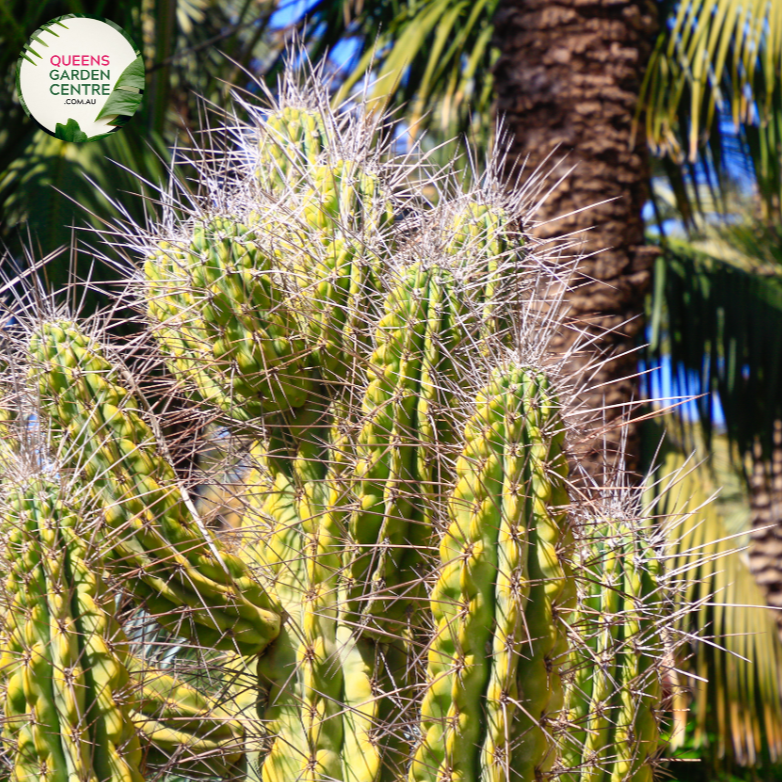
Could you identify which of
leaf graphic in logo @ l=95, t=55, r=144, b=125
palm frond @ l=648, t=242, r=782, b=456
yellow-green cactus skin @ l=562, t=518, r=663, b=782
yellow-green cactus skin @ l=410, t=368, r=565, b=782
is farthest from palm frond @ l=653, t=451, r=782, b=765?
leaf graphic in logo @ l=95, t=55, r=144, b=125

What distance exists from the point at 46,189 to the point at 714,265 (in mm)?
3591

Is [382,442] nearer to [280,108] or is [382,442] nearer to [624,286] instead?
[280,108]

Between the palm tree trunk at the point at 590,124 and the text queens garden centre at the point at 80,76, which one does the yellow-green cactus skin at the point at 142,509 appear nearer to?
the text queens garden centre at the point at 80,76

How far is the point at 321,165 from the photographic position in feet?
5.39

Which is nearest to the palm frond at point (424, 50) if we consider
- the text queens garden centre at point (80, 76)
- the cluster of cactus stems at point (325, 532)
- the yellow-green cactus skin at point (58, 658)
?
the text queens garden centre at point (80, 76)

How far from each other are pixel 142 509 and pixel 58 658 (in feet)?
0.81

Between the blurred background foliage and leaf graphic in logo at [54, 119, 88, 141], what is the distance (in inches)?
9.0

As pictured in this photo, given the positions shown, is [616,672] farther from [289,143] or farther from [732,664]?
[732,664]

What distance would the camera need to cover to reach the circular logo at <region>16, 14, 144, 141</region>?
7.39 ft

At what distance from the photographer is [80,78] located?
2.23 m

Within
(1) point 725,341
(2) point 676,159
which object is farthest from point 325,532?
(1) point 725,341

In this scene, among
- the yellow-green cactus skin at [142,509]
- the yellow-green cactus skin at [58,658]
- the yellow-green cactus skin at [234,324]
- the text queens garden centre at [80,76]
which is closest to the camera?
the yellow-green cactus skin at [58,658]

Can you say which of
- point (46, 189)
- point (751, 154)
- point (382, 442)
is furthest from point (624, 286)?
point (46, 189)

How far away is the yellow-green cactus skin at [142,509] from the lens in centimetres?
124
